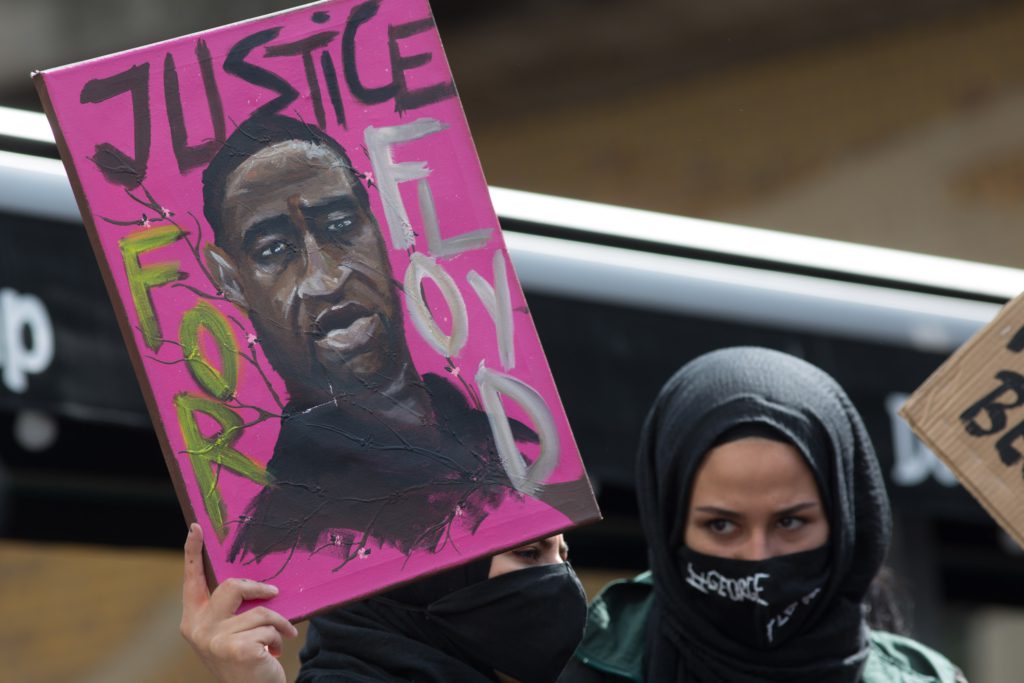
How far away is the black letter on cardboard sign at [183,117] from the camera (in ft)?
7.00

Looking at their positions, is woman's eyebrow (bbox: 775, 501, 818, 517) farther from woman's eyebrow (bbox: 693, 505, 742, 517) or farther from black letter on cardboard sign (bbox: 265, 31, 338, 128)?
black letter on cardboard sign (bbox: 265, 31, 338, 128)

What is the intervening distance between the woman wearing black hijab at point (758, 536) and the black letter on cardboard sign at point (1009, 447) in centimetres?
46

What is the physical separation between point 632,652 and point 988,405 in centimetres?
85

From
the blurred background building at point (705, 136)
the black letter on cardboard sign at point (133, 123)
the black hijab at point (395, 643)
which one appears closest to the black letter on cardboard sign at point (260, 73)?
the black letter on cardboard sign at point (133, 123)

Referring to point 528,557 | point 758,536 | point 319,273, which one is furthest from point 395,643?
point 758,536

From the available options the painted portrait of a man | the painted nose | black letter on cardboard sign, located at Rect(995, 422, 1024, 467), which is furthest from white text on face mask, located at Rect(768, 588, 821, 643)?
the painted nose

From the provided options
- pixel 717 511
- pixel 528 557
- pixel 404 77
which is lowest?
pixel 717 511

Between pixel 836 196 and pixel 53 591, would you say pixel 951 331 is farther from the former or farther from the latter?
pixel 53 591

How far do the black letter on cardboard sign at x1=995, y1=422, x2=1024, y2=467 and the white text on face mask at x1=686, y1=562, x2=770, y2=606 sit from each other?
19.8 inches

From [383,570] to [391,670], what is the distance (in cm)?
26

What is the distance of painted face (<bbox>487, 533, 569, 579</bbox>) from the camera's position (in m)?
2.31

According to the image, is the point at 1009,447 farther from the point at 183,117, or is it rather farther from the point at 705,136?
the point at 705,136

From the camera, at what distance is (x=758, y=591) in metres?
2.55

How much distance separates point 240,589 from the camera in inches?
80.1
